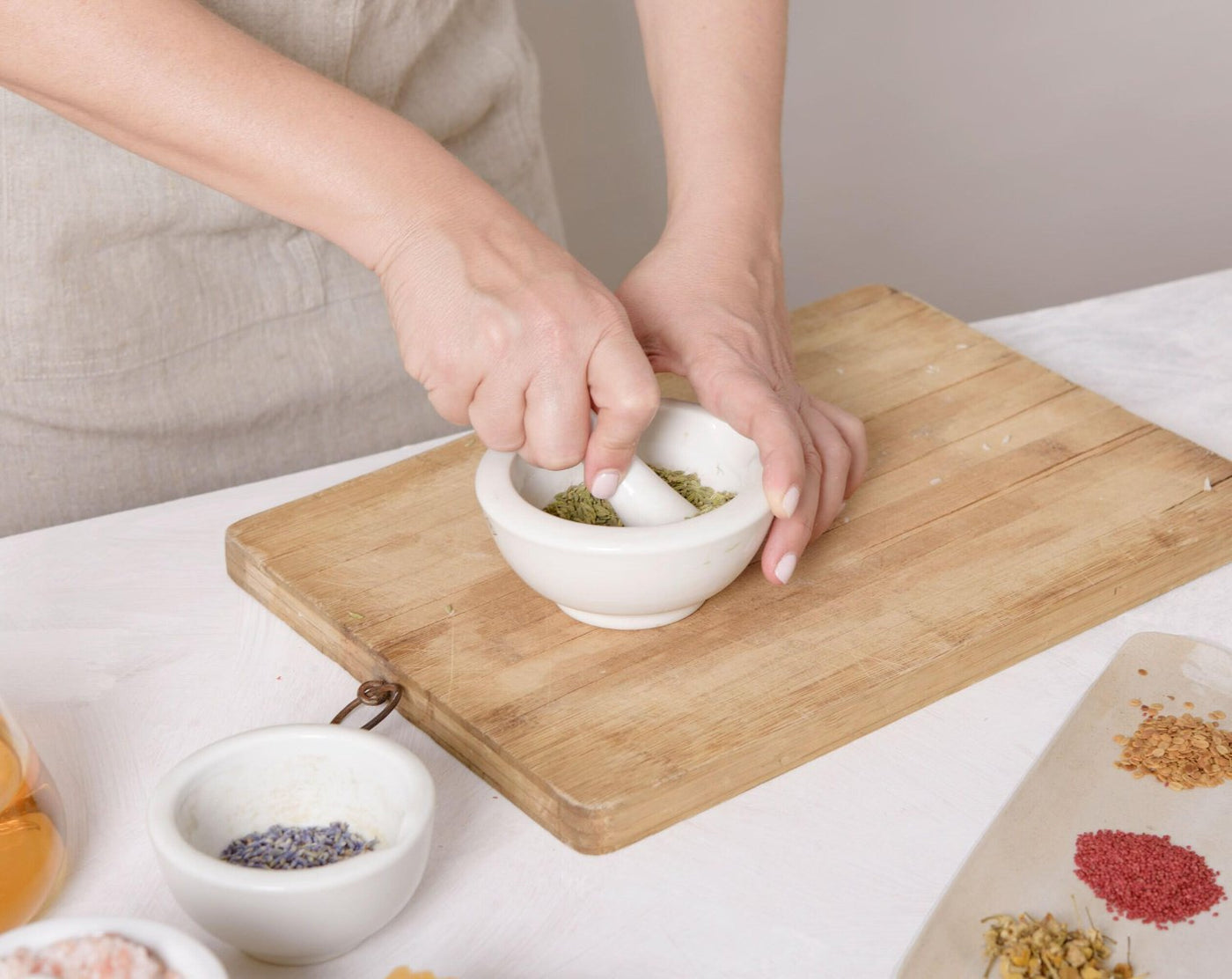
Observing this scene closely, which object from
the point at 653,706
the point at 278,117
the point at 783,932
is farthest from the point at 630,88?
the point at 783,932

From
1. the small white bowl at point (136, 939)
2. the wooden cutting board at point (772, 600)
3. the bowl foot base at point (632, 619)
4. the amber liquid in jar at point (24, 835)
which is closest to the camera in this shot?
the small white bowl at point (136, 939)

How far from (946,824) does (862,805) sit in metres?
0.06

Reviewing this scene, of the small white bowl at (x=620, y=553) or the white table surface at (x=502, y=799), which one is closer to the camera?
the white table surface at (x=502, y=799)

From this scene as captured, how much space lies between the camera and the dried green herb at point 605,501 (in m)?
1.10

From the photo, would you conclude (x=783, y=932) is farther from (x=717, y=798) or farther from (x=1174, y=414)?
(x=1174, y=414)

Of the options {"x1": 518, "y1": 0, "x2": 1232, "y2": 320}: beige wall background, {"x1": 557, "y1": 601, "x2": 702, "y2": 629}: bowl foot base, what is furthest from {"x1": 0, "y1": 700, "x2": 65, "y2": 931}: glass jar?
{"x1": 518, "y1": 0, "x2": 1232, "y2": 320}: beige wall background

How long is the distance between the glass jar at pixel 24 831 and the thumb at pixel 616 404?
1.44ft

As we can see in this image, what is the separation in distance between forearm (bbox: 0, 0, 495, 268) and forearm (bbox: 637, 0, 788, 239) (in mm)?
319

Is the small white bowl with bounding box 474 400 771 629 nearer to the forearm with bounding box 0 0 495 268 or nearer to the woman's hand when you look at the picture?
the woman's hand

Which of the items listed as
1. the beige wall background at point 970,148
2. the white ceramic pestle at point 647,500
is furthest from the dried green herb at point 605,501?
the beige wall background at point 970,148

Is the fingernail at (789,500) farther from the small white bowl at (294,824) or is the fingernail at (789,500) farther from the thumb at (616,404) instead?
the small white bowl at (294,824)

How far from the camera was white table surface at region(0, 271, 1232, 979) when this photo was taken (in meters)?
0.80

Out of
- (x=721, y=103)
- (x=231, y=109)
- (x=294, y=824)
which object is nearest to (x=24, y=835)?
(x=294, y=824)

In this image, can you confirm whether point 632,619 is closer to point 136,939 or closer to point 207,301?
point 136,939
